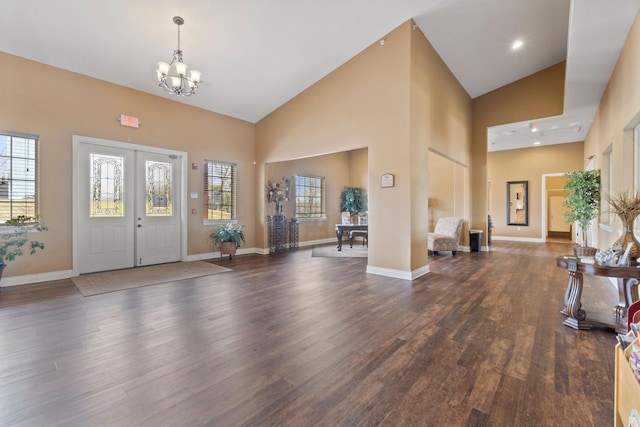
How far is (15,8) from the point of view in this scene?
355cm

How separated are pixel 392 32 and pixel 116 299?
18.8 ft

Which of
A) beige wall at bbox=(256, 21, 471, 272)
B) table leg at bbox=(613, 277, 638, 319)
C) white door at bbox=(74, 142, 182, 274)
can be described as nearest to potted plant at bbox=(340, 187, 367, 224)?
beige wall at bbox=(256, 21, 471, 272)

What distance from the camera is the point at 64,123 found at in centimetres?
466

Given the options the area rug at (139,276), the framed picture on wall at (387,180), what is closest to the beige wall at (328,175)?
the area rug at (139,276)

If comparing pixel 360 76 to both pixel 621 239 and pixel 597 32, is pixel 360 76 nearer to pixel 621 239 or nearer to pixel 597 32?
pixel 597 32

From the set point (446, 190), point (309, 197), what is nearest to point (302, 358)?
point (309, 197)

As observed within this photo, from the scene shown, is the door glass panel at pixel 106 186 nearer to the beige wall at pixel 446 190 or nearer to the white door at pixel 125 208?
the white door at pixel 125 208

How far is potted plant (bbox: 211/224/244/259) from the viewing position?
21.1 feet

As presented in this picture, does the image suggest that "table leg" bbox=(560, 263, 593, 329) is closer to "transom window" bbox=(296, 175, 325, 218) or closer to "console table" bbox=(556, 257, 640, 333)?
"console table" bbox=(556, 257, 640, 333)

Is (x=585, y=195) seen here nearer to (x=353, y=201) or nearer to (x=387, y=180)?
(x=387, y=180)

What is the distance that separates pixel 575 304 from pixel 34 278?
23.5ft

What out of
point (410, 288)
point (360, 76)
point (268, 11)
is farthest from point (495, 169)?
point (268, 11)

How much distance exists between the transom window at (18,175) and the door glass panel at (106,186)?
74cm

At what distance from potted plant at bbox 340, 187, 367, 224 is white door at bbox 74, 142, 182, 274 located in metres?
5.39
